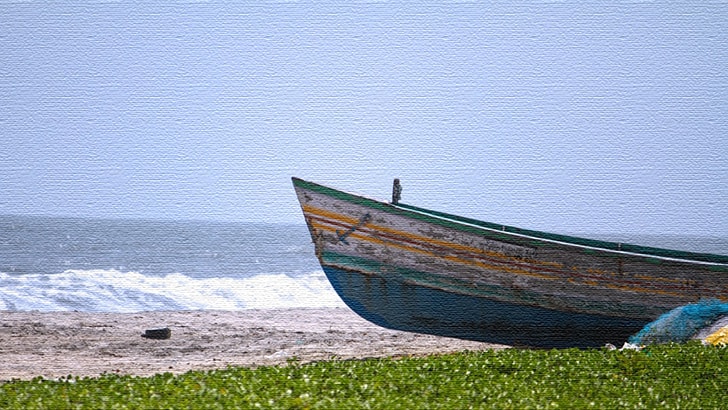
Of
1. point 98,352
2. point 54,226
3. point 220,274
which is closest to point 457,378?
point 98,352

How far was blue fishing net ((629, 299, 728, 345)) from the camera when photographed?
9.20m

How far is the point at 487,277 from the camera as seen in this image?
34.6ft

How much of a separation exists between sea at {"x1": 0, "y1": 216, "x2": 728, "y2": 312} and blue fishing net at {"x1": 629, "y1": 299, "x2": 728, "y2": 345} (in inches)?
510

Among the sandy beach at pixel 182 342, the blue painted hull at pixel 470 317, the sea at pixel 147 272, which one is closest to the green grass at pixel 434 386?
the sandy beach at pixel 182 342

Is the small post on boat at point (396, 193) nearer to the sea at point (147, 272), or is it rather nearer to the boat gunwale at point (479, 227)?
the boat gunwale at point (479, 227)

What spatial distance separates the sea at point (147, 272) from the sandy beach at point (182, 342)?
14.6ft

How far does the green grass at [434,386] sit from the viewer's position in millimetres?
5438

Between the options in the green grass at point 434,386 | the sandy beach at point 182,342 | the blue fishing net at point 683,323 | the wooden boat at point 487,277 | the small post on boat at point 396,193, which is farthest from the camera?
the small post on boat at point 396,193

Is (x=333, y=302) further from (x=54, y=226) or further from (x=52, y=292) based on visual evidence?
(x=54, y=226)

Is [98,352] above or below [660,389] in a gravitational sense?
below

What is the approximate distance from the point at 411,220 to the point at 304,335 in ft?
13.0

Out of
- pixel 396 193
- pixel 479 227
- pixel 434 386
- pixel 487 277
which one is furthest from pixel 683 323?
pixel 434 386

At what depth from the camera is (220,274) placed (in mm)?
33906

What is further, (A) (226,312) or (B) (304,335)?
(A) (226,312)
